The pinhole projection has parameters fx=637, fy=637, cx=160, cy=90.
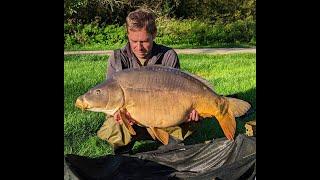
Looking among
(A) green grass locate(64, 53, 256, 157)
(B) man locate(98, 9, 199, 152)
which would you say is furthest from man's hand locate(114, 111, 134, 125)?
(A) green grass locate(64, 53, 256, 157)

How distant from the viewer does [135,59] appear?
4566 mm

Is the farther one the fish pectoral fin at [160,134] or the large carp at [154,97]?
the fish pectoral fin at [160,134]

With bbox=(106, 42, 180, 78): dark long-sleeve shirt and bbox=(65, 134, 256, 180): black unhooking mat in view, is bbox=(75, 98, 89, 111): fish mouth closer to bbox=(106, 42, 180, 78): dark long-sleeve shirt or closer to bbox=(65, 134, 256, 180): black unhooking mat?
bbox=(106, 42, 180, 78): dark long-sleeve shirt

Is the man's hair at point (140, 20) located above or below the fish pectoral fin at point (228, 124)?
above

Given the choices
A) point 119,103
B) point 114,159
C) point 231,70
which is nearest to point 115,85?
point 119,103

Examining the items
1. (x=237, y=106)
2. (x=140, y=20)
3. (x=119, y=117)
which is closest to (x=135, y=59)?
(x=140, y=20)

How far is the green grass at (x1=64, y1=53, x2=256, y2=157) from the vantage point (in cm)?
453

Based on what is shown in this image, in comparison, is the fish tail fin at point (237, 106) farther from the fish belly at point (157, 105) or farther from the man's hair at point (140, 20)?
the man's hair at point (140, 20)

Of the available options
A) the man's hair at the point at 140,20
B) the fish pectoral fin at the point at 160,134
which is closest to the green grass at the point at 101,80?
the fish pectoral fin at the point at 160,134

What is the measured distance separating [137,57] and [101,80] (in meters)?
0.31

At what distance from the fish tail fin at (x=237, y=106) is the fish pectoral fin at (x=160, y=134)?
1.66ft

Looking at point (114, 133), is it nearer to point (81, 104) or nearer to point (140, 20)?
point (81, 104)

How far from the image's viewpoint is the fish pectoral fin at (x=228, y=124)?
4566 millimetres

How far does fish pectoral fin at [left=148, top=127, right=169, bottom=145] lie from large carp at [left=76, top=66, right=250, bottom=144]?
0.9 inches
